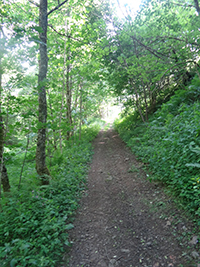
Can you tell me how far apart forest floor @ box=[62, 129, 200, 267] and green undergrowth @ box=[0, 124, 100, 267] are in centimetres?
30

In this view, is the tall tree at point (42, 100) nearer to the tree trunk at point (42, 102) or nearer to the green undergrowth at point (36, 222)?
the tree trunk at point (42, 102)

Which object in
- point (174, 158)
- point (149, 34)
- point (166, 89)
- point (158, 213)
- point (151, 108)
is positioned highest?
point (149, 34)

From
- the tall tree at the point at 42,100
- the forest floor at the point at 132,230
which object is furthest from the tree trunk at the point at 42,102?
the forest floor at the point at 132,230

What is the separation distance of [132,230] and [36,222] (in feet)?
6.36

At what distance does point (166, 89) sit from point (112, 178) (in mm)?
7327

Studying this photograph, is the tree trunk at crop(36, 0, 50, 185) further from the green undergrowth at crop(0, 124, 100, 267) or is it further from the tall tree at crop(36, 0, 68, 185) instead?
the green undergrowth at crop(0, 124, 100, 267)

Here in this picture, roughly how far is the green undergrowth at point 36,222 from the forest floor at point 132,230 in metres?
0.30

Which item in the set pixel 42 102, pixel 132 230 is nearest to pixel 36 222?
pixel 132 230

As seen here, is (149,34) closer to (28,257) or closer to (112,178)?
(112,178)

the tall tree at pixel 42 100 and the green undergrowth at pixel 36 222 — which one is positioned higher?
the tall tree at pixel 42 100

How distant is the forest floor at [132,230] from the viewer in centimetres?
258

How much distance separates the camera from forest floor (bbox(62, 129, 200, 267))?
8.46 ft

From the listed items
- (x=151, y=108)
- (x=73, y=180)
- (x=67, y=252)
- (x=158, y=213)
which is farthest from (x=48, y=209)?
(x=151, y=108)

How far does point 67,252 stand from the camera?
284cm
